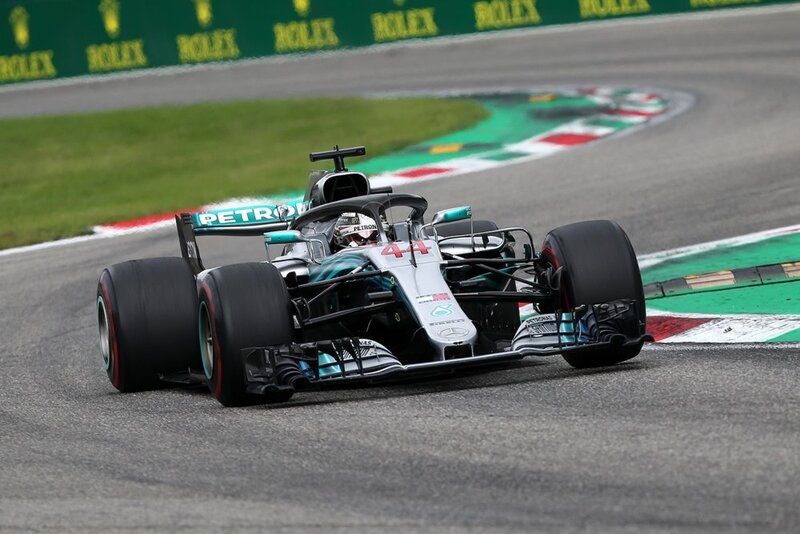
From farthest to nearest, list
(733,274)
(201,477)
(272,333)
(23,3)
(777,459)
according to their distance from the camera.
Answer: (23,3) → (733,274) → (272,333) → (201,477) → (777,459)

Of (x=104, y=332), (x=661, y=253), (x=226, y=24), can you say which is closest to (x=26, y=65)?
(x=226, y=24)

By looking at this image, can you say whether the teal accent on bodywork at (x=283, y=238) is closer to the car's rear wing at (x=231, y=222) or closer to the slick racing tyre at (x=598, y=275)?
the car's rear wing at (x=231, y=222)

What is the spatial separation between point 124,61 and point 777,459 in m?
23.0

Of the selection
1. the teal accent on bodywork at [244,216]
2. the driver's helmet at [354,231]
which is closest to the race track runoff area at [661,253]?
the teal accent on bodywork at [244,216]

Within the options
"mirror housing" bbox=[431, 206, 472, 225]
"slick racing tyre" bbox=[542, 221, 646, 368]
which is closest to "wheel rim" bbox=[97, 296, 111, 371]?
"mirror housing" bbox=[431, 206, 472, 225]

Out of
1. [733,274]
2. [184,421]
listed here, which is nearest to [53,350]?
[184,421]

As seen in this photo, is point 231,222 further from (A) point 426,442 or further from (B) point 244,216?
(A) point 426,442

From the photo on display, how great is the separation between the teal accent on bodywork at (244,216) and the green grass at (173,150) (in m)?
5.44

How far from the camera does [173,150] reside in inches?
810

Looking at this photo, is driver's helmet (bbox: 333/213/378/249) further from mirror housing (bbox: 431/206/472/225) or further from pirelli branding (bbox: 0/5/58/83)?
pirelli branding (bbox: 0/5/58/83)

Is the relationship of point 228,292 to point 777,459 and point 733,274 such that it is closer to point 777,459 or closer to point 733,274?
point 777,459

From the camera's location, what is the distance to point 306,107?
74.1 ft

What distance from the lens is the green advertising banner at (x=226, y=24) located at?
26.4m

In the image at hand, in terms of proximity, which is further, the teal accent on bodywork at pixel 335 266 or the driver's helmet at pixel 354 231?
the driver's helmet at pixel 354 231
